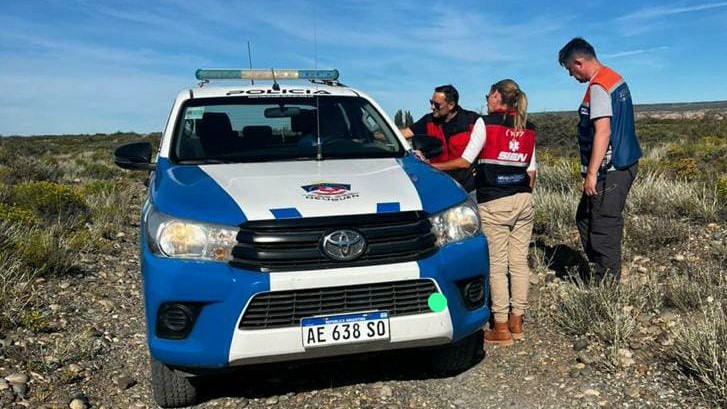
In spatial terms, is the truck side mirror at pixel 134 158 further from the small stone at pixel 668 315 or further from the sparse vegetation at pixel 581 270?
the small stone at pixel 668 315

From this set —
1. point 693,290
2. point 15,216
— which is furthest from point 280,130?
point 15,216

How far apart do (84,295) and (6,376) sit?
1752mm

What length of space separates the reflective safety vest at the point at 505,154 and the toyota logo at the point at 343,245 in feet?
4.93

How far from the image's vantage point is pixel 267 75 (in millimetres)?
5297

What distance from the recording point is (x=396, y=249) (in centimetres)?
312

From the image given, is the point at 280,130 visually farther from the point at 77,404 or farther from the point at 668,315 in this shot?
A: the point at 668,315

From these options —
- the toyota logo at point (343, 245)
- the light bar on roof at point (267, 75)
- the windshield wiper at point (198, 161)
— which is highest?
the light bar on roof at point (267, 75)

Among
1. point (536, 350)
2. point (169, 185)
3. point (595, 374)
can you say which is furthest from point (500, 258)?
point (169, 185)

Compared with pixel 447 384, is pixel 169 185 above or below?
above

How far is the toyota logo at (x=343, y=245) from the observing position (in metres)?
3.04

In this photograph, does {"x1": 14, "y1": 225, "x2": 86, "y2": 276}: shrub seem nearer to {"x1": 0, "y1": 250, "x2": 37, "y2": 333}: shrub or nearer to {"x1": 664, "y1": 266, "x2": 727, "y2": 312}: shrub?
{"x1": 0, "y1": 250, "x2": 37, "y2": 333}: shrub

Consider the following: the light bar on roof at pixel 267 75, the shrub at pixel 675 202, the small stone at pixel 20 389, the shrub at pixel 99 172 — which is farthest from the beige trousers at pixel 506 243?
the shrub at pixel 99 172

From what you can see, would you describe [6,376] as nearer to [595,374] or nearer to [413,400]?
[413,400]

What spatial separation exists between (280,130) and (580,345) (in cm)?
252
